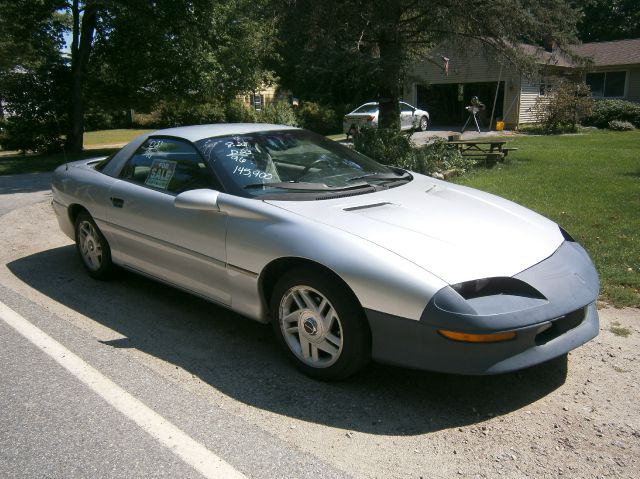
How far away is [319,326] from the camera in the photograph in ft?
10.9

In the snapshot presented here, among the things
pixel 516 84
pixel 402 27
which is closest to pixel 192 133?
pixel 402 27

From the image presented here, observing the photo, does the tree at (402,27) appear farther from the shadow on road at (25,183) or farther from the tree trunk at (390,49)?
the shadow on road at (25,183)

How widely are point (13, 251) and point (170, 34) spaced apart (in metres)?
10.9

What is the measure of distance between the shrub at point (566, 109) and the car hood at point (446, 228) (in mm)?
22098

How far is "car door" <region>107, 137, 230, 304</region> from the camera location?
3.91 m

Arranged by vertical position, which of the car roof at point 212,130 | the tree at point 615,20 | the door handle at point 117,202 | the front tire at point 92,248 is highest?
the tree at point 615,20

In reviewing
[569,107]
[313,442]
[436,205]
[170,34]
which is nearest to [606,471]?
[313,442]

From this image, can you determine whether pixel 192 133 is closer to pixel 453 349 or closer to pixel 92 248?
pixel 92 248

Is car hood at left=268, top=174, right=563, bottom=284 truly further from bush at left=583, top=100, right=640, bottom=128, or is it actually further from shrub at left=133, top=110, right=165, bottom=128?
shrub at left=133, top=110, right=165, bottom=128

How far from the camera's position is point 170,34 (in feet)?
52.0

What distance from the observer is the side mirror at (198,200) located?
382 centimetres

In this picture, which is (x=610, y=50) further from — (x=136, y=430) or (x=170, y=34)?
(x=136, y=430)

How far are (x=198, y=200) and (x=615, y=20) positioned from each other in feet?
168

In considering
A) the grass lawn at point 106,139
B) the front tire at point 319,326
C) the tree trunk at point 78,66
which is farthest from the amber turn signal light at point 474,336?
the grass lawn at point 106,139
